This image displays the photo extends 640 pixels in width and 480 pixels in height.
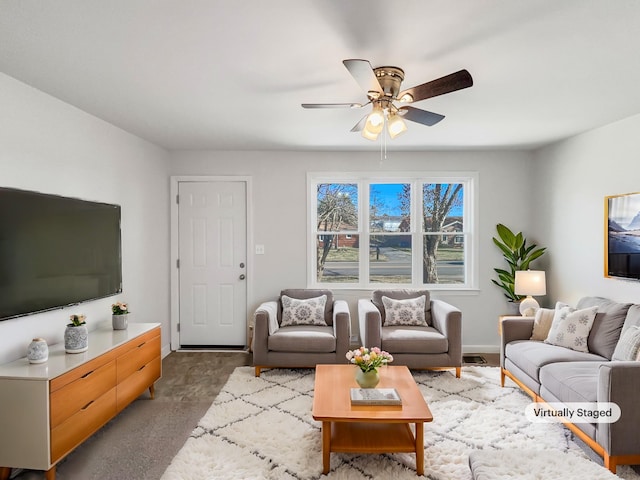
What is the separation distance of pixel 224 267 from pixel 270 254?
586 mm

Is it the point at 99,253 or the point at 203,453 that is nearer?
the point at 203,453

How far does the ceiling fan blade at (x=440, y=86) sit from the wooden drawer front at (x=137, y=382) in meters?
2.83

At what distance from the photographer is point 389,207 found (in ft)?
16.9

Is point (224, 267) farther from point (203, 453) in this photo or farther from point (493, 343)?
point (493, 343)

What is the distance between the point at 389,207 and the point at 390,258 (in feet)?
2.11

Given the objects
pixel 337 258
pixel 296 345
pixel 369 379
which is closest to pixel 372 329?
pixel 296 345

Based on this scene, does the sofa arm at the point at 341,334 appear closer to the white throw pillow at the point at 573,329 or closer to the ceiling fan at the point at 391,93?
the white throw pillow at the point at 573,329

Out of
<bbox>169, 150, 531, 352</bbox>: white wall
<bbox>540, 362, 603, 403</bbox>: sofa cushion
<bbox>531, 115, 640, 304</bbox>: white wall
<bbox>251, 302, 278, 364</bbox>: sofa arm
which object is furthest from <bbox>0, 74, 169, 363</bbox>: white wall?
<bbox>531, 115, 640, 304</bbox>: white wall

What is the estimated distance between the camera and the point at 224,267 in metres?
5.00

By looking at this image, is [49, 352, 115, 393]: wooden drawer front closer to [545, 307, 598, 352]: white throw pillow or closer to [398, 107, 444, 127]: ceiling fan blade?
[398, 107, 444, 127]: ceiling fan blade

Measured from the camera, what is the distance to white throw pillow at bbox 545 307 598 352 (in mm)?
3312

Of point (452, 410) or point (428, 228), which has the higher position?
point (428, 228)

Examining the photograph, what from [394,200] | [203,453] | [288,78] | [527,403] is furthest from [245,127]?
[527,403]

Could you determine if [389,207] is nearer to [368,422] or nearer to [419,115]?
[419,115]
